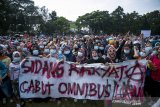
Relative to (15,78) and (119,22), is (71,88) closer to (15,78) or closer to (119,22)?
(15,78)

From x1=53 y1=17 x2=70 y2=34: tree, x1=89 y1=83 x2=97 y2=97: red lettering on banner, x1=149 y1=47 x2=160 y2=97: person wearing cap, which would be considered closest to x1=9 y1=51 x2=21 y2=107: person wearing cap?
x1=89 y1=83 x2=97 y2=97: red lettering on banner

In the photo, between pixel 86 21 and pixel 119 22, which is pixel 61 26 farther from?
pixel 119 22

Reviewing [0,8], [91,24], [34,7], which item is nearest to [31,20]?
[34,7]

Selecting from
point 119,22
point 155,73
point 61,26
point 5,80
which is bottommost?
point 5,80

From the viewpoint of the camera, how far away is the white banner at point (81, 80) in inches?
340

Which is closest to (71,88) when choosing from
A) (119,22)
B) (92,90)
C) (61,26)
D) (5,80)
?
(92,90)

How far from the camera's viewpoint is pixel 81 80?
891 centimetres

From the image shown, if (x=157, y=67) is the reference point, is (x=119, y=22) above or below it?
above

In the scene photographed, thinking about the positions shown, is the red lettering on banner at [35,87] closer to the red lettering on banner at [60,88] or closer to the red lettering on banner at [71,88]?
the red lettering on banner at [60,88]

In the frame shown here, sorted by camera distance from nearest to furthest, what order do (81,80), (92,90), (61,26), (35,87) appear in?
(92,90) → (81,80) → (35,87) → (61,26)

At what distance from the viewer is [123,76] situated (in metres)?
8.70

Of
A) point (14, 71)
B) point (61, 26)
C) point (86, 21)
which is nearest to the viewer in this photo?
point (14, 71)

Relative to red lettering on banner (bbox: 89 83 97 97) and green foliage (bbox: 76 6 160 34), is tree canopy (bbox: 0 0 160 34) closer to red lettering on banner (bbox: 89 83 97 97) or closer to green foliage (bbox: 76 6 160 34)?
green foliage (bbox: 76 6 160 34)

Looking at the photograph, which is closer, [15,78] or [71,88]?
[71,88]
